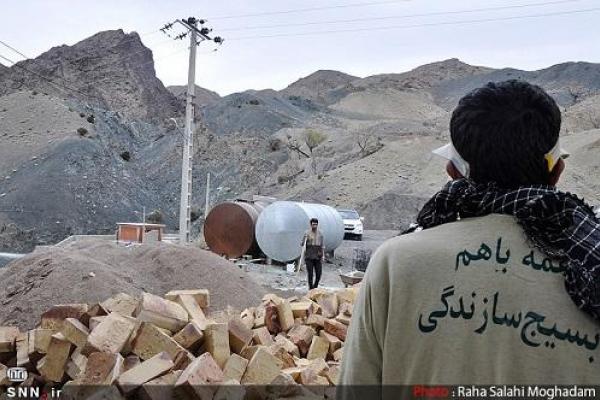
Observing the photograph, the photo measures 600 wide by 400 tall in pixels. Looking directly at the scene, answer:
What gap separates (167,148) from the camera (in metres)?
61.7

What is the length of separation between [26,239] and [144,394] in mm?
34458

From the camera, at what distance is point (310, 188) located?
47500mm

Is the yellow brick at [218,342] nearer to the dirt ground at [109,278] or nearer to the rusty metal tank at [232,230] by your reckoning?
the dirt ground at [109,278]

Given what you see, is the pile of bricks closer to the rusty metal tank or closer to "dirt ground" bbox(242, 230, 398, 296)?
"dirt ground" bbox(242, 230, 398, 296)

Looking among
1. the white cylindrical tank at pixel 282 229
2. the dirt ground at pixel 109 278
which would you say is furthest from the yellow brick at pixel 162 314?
the white cylindrical tank at pixel 282 229

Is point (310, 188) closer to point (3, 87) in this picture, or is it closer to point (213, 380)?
point (213, 380)

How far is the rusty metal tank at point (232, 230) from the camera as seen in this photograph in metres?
19.1

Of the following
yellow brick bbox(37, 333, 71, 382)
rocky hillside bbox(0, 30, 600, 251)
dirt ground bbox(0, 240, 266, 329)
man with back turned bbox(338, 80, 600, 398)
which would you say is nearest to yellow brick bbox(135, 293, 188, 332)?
yellow brick bbox(37, 333, 71, 382)

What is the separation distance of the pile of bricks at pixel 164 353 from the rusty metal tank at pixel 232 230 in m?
13.0

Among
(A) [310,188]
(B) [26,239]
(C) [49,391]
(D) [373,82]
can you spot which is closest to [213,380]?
(C) [49,391]

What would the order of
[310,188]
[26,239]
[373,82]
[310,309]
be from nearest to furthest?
[310,309] → [26,239] → [310,188] → [373,82]

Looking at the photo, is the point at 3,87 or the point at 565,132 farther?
the point at 3,87

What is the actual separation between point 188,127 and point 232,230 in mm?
5517

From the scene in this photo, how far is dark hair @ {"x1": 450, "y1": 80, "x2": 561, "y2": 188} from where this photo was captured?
64.7 inches
